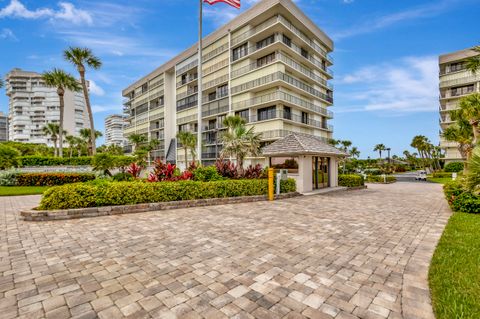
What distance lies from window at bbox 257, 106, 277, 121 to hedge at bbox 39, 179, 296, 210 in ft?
67.4

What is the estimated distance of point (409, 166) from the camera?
77.9 metres

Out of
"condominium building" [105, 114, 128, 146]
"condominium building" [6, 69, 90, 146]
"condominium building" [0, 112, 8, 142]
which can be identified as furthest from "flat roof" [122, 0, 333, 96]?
"condominium building" [105, 114, 128, 146]

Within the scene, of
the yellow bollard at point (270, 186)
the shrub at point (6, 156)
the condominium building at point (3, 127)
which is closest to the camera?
the yellow bollard at point (270, 186)

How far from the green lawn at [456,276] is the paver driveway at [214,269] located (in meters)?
0.21

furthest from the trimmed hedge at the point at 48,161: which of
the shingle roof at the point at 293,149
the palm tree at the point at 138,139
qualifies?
the palm tree at the point at 138,139

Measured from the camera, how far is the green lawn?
2.99 m

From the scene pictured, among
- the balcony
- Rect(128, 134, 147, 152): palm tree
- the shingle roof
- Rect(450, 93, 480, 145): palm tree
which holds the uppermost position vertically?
the balcony

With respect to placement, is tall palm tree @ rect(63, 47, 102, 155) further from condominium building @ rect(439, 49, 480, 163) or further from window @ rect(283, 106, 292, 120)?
condominium building @ rect(439, 49, 480, 163)

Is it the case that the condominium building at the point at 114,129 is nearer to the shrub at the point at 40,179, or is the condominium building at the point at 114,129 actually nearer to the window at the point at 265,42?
the window at the point at 265,42

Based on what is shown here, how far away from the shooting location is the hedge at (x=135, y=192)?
8.48 metres

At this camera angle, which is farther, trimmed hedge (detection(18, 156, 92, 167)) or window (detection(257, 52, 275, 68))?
window (detection(257, 52, 275, 68))

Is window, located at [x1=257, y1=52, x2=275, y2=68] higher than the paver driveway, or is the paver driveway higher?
window, located at [x1=257, y1=52, x2=275, y2=68]

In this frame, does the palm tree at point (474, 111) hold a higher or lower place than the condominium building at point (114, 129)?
lower

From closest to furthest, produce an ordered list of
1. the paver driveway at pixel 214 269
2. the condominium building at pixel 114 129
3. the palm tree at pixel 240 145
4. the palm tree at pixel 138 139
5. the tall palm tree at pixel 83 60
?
the paver driveway at pixel 214 269, the palm tree at pixel 240 145, the tall palm tree at pixel 83 60, the palm tree at pixel 138 139, the condominium building at pixel 114 129
